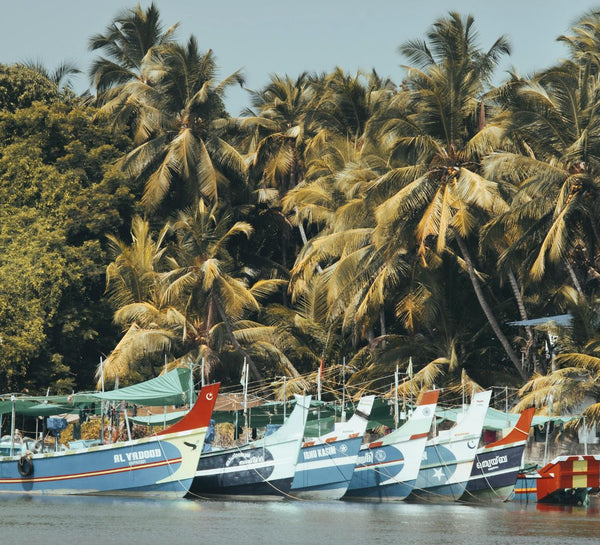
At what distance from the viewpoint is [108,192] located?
173 feet

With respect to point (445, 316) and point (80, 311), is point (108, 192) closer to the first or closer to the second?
point (80, 311)

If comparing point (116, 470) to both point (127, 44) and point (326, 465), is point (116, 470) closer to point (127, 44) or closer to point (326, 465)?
point (326, 465)

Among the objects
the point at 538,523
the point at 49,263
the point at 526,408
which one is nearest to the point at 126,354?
the point at 49,263

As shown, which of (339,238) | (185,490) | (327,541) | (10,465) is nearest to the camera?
(327,541)

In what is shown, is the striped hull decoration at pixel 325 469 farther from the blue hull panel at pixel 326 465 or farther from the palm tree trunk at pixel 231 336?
the palm tree trunk at pixel 231 336

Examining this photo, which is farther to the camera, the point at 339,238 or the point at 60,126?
the point at 60,126

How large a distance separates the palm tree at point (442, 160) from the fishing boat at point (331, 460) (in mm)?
7965

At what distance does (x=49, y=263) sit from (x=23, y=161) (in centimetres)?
579

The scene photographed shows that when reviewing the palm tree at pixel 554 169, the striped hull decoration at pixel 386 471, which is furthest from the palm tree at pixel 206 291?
the palm tree at pixel 554 169

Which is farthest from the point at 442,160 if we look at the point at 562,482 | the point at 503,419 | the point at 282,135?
the point at 282,135

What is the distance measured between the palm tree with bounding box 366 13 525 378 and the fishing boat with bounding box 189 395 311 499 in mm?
9234

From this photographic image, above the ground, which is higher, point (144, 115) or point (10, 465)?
point (144, 115)

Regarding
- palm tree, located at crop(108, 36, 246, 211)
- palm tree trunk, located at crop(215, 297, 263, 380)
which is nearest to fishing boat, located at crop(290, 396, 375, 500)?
palm tree trunk, located at crop(215, 297, 263, 380)

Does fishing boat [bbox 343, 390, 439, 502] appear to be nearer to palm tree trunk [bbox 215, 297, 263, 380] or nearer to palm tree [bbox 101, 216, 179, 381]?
palm tree trunk [bbox 215, 297, 263, 380]
